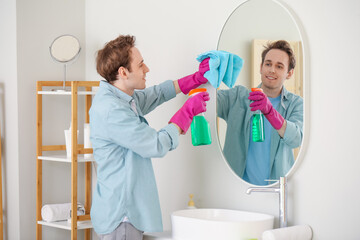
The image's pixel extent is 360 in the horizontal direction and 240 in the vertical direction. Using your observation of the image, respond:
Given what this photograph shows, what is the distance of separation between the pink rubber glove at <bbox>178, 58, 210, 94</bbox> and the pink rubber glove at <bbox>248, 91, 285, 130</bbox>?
279mm

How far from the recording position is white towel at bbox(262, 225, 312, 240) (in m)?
2.01

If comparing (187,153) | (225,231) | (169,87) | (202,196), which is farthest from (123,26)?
(225,231)

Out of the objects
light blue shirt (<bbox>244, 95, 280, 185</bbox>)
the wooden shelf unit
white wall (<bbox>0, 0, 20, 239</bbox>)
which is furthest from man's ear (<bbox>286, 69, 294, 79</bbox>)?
white wall (<bbox>0, 0, 20, 239</bbox>)

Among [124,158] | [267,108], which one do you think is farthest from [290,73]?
[124,158]

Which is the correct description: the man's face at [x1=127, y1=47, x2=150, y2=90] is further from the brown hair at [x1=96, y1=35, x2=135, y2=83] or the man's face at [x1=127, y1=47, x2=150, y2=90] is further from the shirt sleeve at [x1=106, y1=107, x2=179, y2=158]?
the shirt sleeve at [x1=106, y1=107, x2=179, y2=158]

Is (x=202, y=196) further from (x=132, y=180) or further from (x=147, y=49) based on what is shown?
(x=147, y=49)

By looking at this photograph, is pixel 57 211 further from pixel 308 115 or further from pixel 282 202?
pixel 308 115

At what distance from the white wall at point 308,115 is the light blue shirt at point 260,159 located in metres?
0.08

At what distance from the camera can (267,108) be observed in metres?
2.25

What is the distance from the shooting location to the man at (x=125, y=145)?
211 centimetres

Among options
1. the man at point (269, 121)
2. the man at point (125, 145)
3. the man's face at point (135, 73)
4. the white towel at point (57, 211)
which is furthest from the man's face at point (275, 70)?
the white towel at point (57, 211)

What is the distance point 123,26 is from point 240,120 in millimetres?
988

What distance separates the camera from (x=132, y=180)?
218 centimetres

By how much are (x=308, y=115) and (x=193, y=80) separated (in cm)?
61
